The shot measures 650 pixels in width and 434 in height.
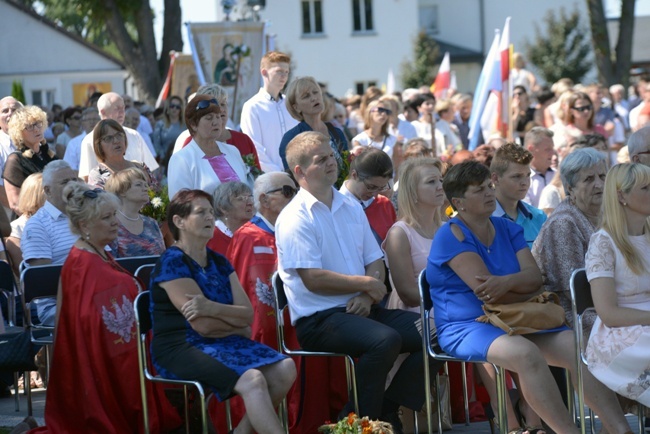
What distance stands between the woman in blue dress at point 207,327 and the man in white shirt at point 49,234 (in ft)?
5.13

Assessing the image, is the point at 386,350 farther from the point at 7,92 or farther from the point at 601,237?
the point at 7,92

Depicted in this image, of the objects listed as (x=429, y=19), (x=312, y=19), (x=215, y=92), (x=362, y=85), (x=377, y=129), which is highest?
(x=312, y=19)

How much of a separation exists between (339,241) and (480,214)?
84 cm

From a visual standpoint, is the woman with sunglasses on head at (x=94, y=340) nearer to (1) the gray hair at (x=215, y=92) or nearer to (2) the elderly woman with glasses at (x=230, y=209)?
(2) the elderly woman with glasses at (x=230, y=209)

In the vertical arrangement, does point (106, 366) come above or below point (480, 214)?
below

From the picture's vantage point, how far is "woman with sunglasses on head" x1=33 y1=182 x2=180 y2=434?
259 inches

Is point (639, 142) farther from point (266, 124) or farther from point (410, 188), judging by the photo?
point (266, 124)

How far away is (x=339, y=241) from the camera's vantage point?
6773 mm

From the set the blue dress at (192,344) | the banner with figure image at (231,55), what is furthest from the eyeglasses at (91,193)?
the banner with figure image at (231,55)

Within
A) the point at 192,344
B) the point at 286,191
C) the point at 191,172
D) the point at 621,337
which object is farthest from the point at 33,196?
the point at 621,337

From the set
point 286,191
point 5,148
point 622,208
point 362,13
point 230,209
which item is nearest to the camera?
point 622,208

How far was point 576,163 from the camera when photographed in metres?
6.78

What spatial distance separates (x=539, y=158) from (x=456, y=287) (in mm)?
3487

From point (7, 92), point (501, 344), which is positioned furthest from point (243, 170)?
point (7, 92)
